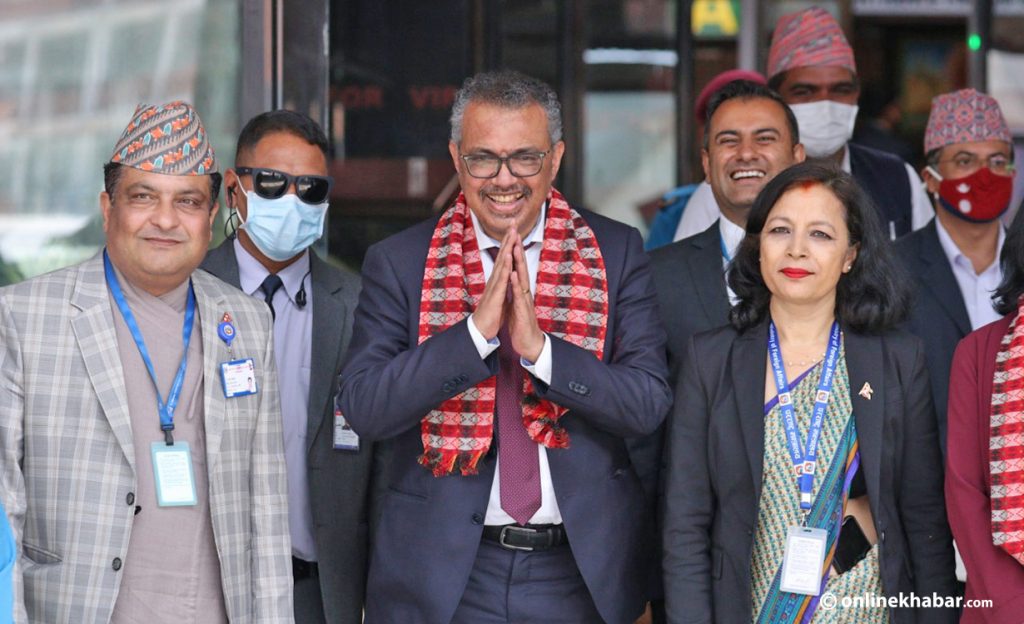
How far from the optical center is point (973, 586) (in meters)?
3.17

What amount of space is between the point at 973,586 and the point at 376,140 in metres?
5.58

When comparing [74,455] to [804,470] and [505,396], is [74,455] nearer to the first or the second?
[505,396]

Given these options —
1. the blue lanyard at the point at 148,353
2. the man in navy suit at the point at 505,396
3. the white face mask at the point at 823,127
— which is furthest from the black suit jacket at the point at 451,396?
the white face mask at the point at 823,127

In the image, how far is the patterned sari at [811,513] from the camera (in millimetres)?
3178

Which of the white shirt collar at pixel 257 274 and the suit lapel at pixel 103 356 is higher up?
the white shirt collar at pixel 257 274

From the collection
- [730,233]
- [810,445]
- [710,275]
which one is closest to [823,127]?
[730,233]

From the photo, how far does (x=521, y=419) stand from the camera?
3.29m

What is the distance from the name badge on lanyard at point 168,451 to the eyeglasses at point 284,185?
899mm

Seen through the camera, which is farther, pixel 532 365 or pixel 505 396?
pixel 505 396

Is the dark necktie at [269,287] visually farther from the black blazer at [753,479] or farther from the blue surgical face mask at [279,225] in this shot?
the black blazer at [753,479]

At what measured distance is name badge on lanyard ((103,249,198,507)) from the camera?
3.13 meters

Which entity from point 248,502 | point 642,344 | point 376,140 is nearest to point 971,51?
point 376,140

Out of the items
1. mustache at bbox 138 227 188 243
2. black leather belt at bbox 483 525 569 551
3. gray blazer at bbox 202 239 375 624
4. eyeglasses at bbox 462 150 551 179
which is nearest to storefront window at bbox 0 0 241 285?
gray blazer at bbox 202 239 375 624

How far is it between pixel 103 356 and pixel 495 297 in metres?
0.93
